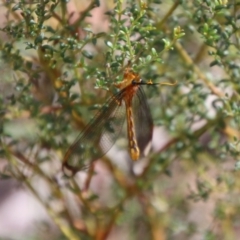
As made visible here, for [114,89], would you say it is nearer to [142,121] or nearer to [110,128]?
[110,128]

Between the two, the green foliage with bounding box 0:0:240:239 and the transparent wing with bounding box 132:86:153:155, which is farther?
the transparent wing with bounding box 132:86:153:155

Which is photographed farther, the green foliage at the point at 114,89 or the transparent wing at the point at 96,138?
the transparent wing at the point at 96,138

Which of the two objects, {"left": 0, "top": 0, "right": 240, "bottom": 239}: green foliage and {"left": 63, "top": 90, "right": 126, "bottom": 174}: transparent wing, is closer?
{"left": 0, "top": 0, "right": 240, "bottom": 239}: green foliage

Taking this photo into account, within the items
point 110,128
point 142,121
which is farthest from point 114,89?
point 142,121

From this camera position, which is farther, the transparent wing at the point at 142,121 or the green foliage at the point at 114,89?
the transparent wing at the point at 142,121
